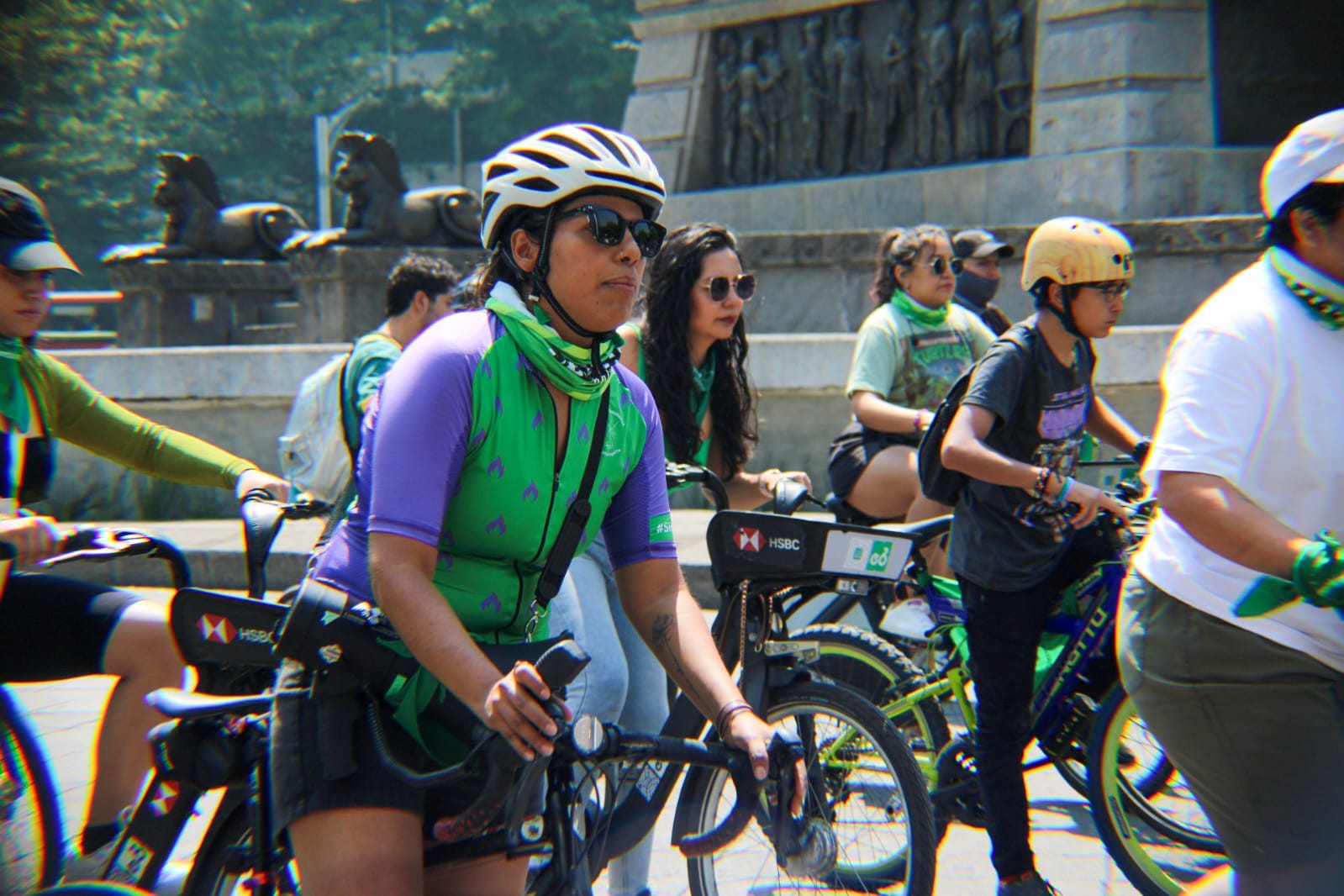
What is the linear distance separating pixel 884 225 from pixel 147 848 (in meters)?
11.5

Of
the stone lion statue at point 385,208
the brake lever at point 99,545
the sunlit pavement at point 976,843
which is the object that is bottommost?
the sunlit pavement at point 976,843

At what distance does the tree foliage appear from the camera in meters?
41.7

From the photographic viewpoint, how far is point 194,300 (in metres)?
15.1

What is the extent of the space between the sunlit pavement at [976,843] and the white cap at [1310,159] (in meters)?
2.29

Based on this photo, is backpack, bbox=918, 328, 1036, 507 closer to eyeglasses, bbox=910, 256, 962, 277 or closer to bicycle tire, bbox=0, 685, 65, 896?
eyeglasses, bbox=910, 256, 962, 277

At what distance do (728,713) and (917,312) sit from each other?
355 cm

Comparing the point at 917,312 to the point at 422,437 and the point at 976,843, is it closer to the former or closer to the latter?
the point at 976,843

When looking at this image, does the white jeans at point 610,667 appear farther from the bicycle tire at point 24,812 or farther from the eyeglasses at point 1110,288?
the eyeglasses at point 1110,288

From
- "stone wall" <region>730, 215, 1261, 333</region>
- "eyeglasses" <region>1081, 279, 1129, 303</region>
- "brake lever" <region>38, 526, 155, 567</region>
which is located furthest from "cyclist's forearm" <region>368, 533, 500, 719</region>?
"stone wall" <region>730, 215, 1261, 333</region>

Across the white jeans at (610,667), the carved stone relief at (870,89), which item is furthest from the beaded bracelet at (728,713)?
the carved stone relief at (870,89)

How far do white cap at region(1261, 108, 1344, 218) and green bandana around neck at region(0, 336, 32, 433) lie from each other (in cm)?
293

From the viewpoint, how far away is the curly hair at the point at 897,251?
5371mm

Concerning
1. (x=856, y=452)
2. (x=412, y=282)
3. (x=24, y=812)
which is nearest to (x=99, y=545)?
(x=24, y=812)

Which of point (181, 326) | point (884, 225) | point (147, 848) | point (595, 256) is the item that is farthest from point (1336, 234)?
point (181, 326)
